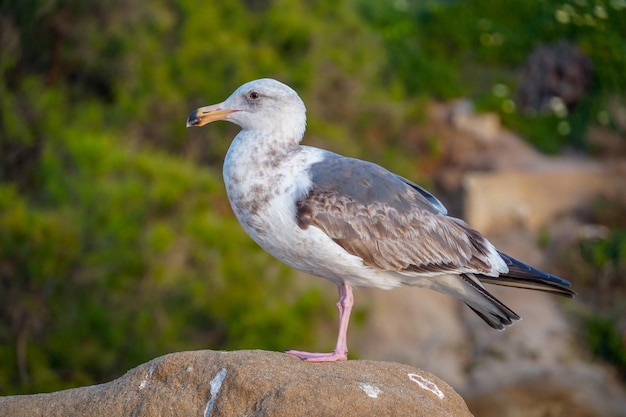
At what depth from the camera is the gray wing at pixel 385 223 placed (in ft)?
21.5

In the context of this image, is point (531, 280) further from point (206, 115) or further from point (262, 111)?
point (206, 115)

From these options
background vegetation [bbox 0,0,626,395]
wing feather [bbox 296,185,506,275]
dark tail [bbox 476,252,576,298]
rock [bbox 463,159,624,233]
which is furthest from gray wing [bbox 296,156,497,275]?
rock [bbox 463,159,624,233]

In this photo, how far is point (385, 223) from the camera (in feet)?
22.0

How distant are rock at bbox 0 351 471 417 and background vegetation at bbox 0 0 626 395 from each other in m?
5.05

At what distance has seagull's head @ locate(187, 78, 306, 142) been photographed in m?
6.73

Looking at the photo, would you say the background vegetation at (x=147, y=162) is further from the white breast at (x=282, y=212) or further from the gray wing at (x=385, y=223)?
the gray wing at (x=385, y=223)

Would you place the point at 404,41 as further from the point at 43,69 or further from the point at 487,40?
the point at 43,69

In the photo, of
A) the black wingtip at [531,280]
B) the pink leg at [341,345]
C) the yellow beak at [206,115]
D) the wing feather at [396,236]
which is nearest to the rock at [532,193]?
the black wingtip at [531,280]

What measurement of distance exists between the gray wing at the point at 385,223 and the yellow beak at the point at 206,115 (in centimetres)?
69

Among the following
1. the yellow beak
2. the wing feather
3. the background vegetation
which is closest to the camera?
the wing feather

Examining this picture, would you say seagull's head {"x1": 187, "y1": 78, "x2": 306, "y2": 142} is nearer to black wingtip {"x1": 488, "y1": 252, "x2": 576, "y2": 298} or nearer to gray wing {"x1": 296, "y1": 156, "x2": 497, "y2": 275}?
gray wing {"x1": 296, "y1": 156, "x2": 497, "y2": 275}

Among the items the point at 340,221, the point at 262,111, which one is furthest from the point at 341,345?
the point at 262,111

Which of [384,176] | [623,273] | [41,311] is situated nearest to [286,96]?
[384,176]

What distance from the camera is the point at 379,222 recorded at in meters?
6.71
